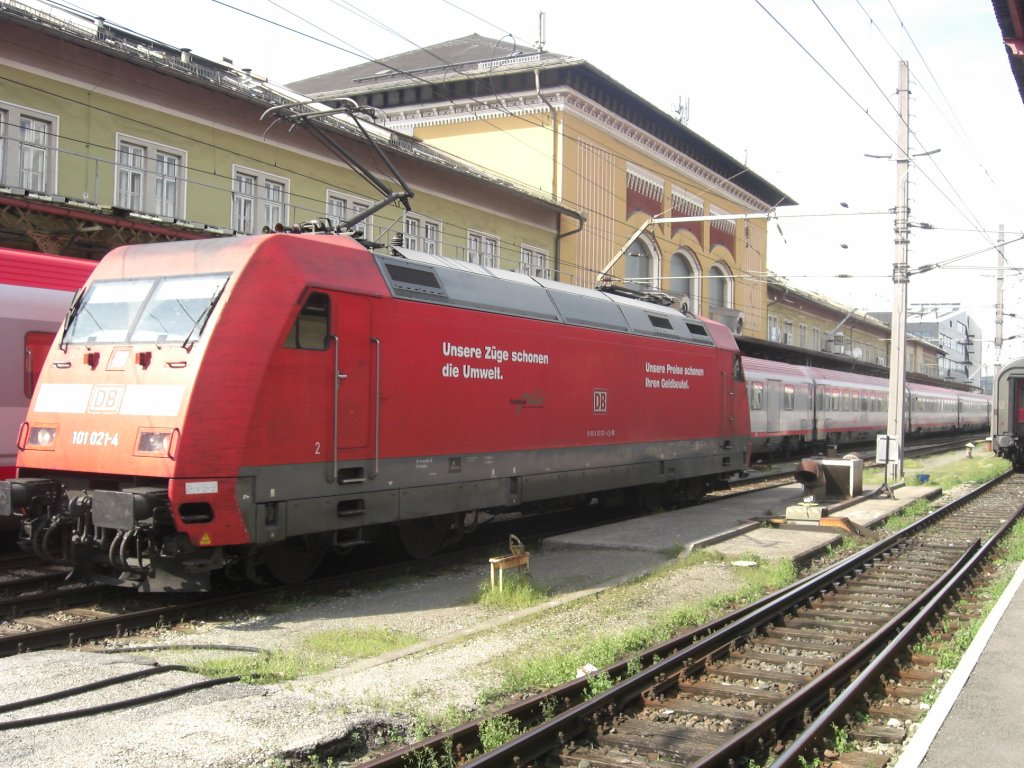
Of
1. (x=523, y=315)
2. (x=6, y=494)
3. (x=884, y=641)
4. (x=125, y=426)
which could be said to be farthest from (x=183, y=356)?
(x=884, y=641)

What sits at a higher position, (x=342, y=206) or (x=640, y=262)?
(x=640, y=262)

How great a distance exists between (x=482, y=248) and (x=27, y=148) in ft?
41.4

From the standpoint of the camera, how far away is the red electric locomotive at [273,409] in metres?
7.88

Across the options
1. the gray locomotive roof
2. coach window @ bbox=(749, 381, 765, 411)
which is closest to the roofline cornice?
coach window @ bbox=(749, 381, 765, 411)

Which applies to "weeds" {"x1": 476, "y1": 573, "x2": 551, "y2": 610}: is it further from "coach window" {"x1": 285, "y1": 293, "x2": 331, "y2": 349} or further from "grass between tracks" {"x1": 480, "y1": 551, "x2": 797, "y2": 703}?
"coach window" {"x1": 285, "y1": 293, "x2": 331, "y2": 349}

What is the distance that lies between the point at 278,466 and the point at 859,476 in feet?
44.2

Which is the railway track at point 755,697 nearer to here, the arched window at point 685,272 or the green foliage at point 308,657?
the green foliage at point 308,657

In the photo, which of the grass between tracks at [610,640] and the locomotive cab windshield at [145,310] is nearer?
the grass between tracks at [610,640]

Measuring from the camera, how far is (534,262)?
2773 centimetres

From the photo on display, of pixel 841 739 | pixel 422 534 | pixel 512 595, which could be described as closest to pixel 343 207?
pixel 422 534

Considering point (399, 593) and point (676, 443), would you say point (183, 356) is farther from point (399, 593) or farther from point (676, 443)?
point (676, 443)

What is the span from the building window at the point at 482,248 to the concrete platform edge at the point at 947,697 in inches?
720

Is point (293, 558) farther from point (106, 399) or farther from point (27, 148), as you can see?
point (27, 148)

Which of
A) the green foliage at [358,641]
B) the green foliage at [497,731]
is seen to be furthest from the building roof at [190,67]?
the green foliage at [497,731]
